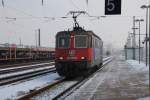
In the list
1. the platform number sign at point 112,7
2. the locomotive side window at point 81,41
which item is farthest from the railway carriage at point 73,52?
the platform number sign at point 112,7

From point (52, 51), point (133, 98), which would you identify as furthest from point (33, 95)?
point (52, 51)

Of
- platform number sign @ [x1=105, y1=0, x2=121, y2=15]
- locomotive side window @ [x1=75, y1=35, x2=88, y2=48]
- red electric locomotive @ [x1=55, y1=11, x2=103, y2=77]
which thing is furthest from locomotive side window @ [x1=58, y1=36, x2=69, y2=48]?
platform number sign @ [x1=105, y1=0, x2=121, y2=15]

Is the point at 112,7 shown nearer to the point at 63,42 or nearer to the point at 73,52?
the point at 73,52

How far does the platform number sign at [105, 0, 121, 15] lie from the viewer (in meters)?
14.6

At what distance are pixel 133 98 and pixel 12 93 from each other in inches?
186

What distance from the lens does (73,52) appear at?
2275cm

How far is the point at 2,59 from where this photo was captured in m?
49.2

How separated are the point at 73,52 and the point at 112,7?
847 cm

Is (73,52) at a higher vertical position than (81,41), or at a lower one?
lower

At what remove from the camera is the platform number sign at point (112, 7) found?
47.9ft

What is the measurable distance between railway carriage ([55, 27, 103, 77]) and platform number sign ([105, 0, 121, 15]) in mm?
8264

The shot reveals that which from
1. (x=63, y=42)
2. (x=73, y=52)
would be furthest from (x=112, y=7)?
(x=63, y=42)

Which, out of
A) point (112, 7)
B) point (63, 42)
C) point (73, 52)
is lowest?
point (73, 52)

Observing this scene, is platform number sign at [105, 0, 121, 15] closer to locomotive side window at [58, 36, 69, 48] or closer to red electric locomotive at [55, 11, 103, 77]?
red electric locomotive at [55, 11, 103, 77]
